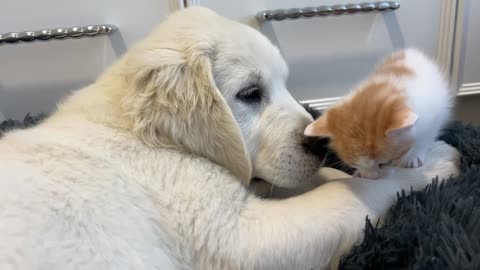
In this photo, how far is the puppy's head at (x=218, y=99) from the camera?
1.14m

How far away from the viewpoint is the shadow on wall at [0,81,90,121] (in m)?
2.19

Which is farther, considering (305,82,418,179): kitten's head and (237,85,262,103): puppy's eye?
(237,85,262,103): puppy's eye

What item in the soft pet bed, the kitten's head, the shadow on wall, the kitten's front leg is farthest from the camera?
the shadow on wall

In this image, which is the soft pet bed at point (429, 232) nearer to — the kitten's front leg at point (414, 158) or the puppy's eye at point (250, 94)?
the kitten's front leg at point (414, 158)

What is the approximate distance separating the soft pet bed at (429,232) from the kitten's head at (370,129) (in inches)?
4.4

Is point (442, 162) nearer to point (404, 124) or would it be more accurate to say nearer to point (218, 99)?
point (404, 124)

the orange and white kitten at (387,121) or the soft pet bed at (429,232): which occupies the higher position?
the orange and white kitten at (387,121)

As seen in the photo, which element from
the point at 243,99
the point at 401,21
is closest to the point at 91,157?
the point at 243,99

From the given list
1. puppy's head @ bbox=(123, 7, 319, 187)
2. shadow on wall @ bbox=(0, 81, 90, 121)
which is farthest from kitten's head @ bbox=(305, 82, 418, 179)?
shadow on wall @ bbox=(0, 81, 90, 121)

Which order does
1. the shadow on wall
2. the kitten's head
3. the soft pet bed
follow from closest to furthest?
1. the soft pet bed
2. the kitten's head
3. the shadow on wall

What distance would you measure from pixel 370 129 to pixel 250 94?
0.97 feet

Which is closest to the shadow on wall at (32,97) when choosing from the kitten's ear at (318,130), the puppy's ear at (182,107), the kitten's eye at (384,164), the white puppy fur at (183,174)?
the white puppy fur at (183,174)

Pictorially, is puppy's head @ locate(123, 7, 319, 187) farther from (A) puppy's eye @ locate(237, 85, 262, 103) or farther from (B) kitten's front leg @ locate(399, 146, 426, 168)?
(B) kitten's front leg @ locate(399, 146, 426, 168)

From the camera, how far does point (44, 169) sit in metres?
1.08
